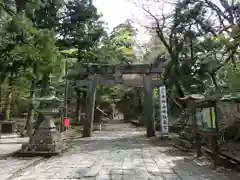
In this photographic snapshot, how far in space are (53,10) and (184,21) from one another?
681 centimetres

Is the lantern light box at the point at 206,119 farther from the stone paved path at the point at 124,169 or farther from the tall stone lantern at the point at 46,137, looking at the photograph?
the tall stone lantern at the point at 46,137

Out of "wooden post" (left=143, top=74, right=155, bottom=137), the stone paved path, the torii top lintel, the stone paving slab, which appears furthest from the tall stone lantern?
"wooden post" (left=143, top=74, right=155, bottom=137)

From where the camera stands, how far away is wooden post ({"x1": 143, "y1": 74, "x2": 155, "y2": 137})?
1340cm

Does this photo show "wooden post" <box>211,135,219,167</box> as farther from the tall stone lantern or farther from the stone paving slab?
the stone paving slab

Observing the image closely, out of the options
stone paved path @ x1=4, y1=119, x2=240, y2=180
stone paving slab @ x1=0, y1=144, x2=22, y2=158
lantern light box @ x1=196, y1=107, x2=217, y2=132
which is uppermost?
lantern light box @ x1=196, y1=107, x2=217, y2=132

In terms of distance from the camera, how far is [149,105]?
13609 millimetres

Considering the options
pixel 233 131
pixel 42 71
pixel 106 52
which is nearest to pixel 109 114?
pixel 106 52

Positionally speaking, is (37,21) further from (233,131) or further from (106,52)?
(233,131)

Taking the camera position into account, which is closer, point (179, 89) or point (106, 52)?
point (179, 89)

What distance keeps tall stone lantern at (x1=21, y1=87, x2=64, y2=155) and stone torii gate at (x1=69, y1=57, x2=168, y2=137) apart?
5452 mm

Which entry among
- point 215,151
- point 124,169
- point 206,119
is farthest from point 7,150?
point 215,151

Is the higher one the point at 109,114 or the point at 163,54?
the point at 163,54

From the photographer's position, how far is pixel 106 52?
666 inches

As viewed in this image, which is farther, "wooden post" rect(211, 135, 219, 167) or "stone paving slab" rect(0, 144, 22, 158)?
"stone paving slab" rect(0, 144, 22, 158)
